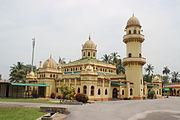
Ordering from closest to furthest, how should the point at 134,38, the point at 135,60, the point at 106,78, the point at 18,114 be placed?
the point at 18,114 → the point at 106,78 → the point at 135,60 → the point at 134,38

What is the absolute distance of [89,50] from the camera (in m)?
60.7

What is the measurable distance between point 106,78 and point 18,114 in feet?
90.0

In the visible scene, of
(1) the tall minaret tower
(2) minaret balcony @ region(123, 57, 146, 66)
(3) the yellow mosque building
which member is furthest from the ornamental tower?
(2) minaret balcony @ region(123, 57, 146, 66)

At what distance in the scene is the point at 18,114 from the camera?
24.2m

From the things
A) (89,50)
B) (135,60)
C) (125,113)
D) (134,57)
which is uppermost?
(89,50)

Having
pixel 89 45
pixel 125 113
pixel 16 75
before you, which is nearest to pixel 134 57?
pixel 89 45

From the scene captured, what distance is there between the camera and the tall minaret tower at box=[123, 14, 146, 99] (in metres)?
51.0

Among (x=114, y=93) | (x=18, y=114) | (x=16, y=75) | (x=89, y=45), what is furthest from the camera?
(x=16, y=75)

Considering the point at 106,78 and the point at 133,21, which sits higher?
the point at 133,21

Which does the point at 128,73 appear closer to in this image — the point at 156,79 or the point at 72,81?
the point at 72,81

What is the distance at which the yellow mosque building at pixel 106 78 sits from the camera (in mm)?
44812

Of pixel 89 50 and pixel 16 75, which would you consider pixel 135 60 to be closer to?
pixel 89 50

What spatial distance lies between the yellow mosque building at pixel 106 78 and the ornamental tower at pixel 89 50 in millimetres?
1674

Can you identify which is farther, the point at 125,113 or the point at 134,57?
the point at 134,57
